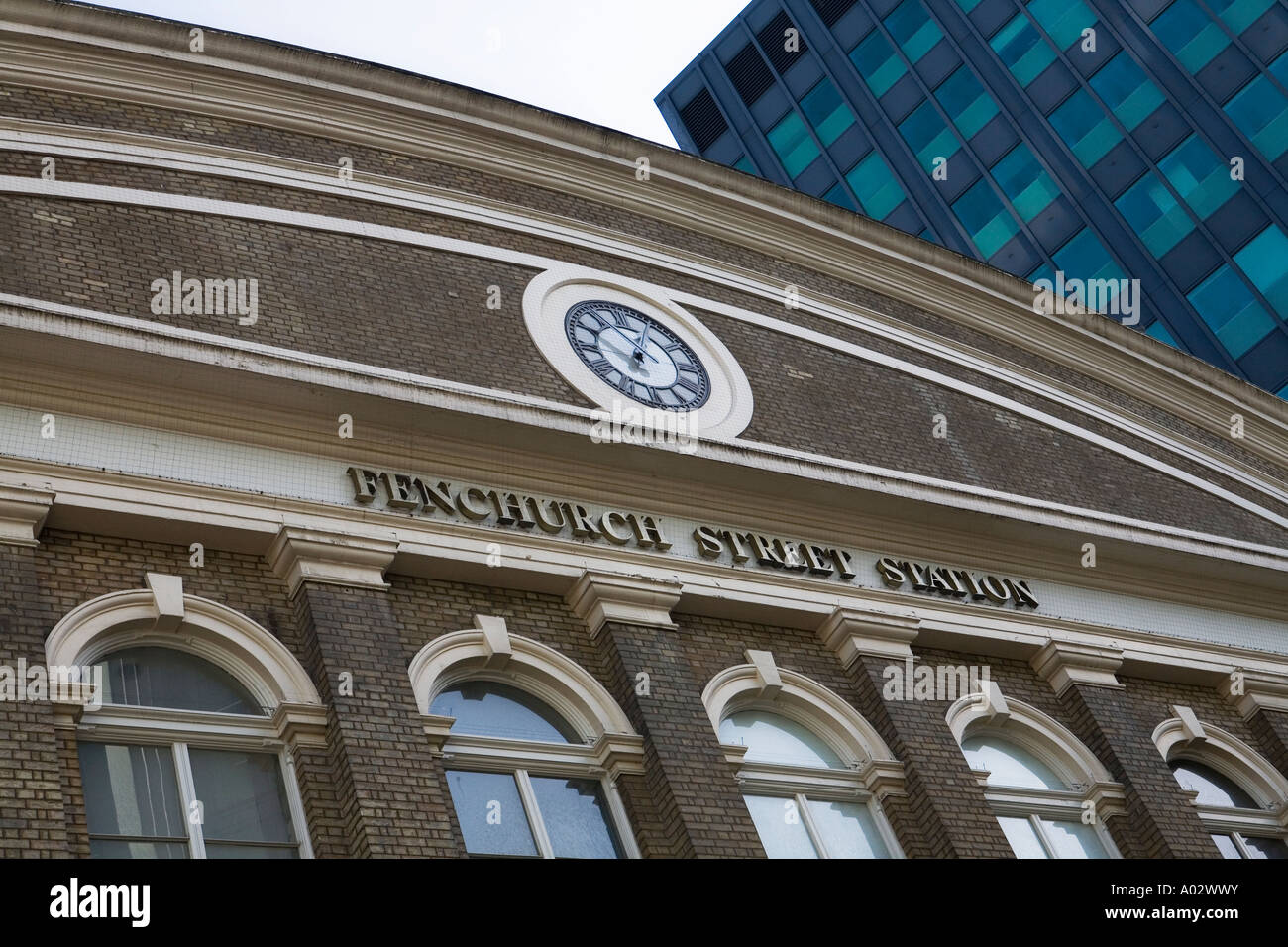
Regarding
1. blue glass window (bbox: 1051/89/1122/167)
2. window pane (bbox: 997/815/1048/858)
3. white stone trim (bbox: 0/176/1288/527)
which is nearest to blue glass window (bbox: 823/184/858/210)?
blue glass window (bbox: 1051/89/1122/167)

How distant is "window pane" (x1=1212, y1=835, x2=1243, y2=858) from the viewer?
60.1 ft

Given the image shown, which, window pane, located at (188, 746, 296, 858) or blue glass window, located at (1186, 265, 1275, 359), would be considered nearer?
window pane, located at (188, 746, 296, 858)

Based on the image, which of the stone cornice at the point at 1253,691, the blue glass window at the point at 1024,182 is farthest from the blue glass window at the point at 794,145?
the stone cornice at the point at 1253,691

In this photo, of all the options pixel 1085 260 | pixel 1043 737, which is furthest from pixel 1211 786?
pixel 1085 260

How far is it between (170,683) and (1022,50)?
4023cm

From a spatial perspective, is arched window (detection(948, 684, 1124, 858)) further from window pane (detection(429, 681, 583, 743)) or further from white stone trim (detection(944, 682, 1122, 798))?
window pane (detection(429, 681, 583, 743))

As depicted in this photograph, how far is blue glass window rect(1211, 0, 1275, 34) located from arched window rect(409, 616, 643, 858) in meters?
34.3

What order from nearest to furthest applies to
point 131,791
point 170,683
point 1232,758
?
point 131,791 → point 170,683 → point 1232,758

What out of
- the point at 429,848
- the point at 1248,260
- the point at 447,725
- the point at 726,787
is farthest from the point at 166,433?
the point at 1248,260

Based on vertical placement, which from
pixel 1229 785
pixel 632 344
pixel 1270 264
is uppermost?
pixel 1270 264

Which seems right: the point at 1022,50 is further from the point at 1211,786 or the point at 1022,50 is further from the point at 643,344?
the point at 1211,786

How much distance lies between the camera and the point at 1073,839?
56.4 feet

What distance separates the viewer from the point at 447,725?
44.8 feet
